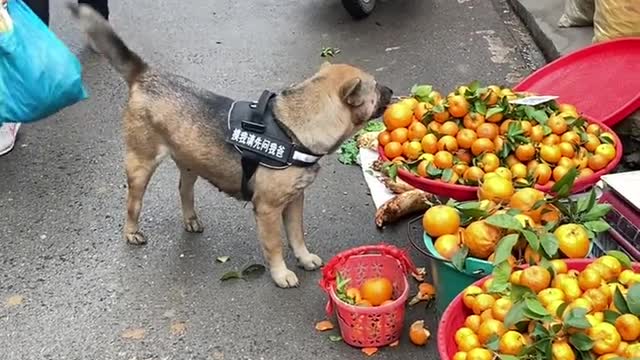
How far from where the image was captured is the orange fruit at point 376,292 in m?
3.50

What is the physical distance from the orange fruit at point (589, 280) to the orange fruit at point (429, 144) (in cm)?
106

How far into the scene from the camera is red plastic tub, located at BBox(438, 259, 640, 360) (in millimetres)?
2707

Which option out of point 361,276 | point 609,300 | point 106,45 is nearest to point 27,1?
point 106,45

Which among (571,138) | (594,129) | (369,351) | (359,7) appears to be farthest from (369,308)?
(359,7)

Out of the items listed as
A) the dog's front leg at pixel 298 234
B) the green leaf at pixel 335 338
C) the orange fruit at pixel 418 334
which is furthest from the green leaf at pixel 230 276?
the orange fruit at pixel 418 334

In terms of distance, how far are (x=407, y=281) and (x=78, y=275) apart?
1.71 m

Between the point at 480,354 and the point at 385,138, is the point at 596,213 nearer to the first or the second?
the point at 480,354

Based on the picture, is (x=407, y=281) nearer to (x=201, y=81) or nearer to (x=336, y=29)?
(x=201, y=81)

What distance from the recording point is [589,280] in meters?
2.72

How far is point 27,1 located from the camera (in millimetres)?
5605

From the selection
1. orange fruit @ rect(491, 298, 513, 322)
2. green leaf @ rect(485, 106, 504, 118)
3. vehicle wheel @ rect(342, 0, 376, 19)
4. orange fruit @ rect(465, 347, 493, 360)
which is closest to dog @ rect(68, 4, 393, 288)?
green leaf @ rect(485, 106, 504, 118)

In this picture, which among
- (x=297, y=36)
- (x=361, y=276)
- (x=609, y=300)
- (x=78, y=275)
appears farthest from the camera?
(x=297, y=36)

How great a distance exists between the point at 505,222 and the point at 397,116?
0.95 meters

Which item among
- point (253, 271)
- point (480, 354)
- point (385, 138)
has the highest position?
point (480, 354)
